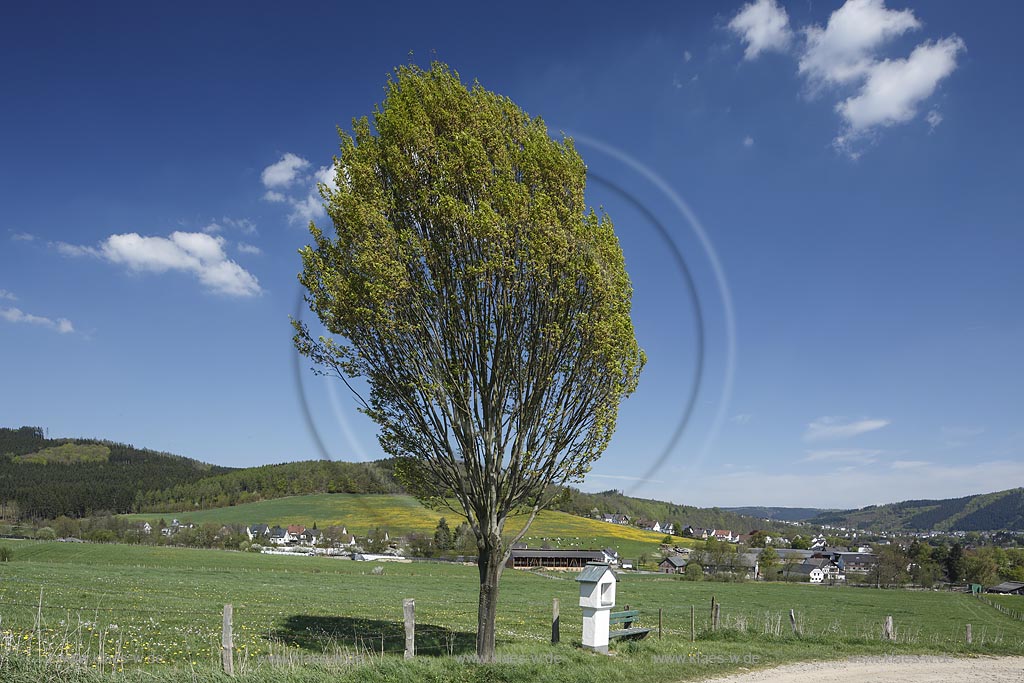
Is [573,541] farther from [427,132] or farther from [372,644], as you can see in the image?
[427,132]

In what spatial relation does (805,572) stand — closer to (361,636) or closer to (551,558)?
(551,558)

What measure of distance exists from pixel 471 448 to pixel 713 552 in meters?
107

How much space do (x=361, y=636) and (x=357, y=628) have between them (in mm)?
2290

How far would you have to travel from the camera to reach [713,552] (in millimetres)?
111812

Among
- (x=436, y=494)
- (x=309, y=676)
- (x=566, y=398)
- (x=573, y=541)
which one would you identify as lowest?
(x=573, y=541)

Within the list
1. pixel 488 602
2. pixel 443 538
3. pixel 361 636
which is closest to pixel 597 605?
pixel 488 602

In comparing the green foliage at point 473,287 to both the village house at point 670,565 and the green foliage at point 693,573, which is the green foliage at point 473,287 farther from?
the village house at point 670,565

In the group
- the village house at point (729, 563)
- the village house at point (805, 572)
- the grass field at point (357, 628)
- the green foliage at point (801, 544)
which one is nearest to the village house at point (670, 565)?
the village house at point (729, 563)

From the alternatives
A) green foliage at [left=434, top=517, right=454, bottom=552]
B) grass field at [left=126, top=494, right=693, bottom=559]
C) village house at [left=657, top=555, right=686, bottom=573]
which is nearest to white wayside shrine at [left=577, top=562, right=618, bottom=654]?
green foliage at [left=434, top=517, right=454, bottom=552]

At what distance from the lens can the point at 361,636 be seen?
21406 millimetres

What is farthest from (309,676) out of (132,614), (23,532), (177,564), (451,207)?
(23,532)

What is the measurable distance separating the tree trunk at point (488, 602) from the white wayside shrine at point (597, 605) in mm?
3402

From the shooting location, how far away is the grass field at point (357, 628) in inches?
541

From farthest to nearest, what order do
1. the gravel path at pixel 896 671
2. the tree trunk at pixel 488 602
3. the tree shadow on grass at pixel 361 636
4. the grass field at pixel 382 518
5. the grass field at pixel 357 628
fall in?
the grass field at pixel 382 518 < the tree shadow on grass at pixel 361 636 < the gravel path at pixel 896 671 < the tree trunk at pixel 488 602 < the grass field at pixel 357 628
